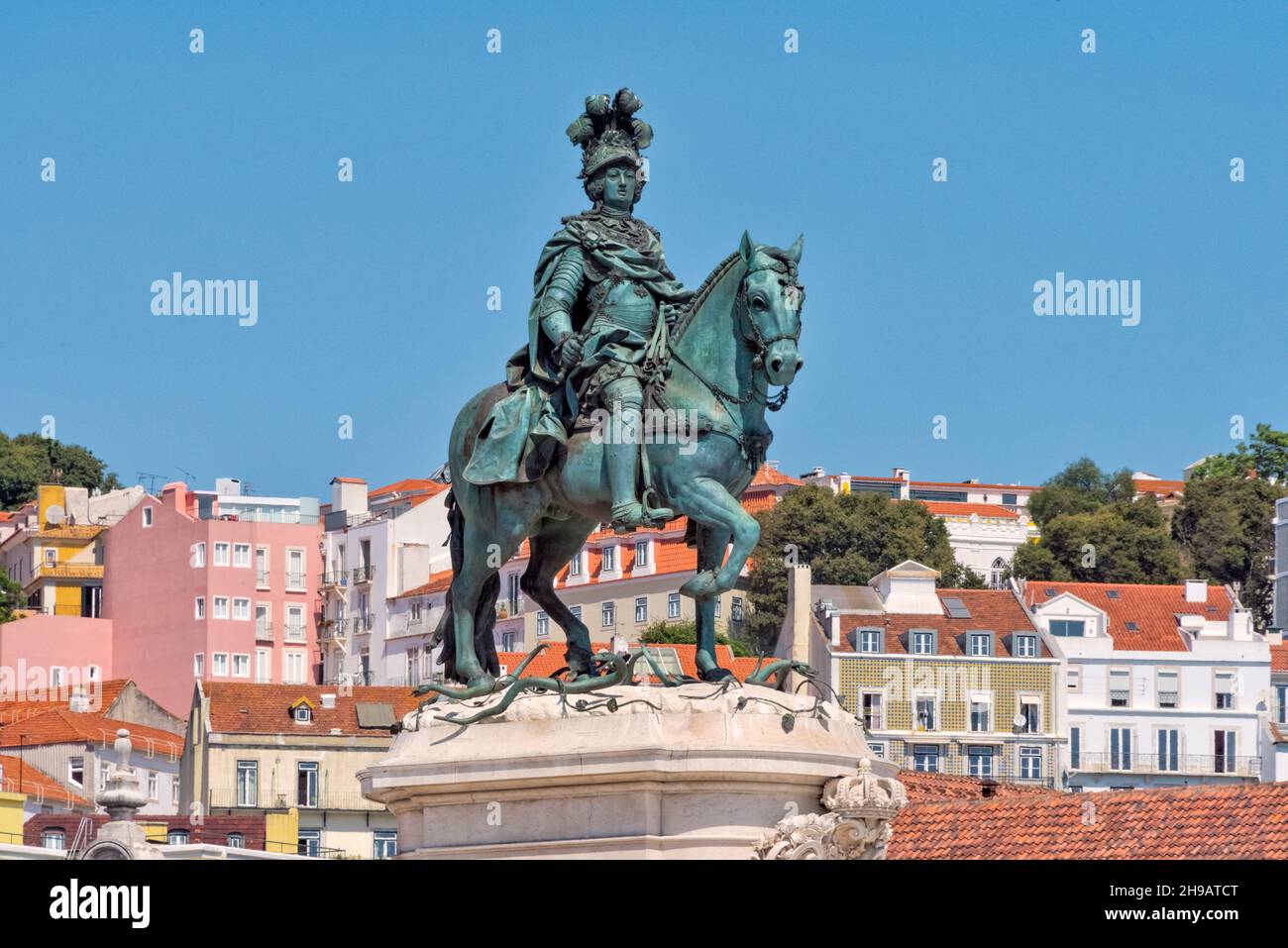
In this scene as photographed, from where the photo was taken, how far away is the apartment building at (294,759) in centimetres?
9938

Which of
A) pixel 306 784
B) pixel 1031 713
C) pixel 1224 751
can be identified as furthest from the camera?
pixel 1224 751

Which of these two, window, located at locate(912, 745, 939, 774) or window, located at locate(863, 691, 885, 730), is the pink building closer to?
window, located at locate(863, 691, 885, 730)

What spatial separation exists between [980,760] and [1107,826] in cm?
7825

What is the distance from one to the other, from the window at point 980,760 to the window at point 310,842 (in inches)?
1229

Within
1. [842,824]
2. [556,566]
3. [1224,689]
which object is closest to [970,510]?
[1224,689]

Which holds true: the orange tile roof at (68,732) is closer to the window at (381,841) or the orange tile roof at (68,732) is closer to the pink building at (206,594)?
the window at (381,841)

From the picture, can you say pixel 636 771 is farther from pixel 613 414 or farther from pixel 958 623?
pixel 958 623

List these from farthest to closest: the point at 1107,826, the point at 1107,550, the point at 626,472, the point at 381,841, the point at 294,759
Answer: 1. the point at 1107,550
2. the point at 294,759
3. the point at 381,841
4. the point at 1107,826
5. the point at 626,472

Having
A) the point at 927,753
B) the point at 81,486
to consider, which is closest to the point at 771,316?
the point at 927,753

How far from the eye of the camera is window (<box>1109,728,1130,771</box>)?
127 metres

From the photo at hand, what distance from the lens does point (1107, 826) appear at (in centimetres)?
4481

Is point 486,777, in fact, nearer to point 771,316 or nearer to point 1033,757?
point 771,316
